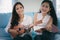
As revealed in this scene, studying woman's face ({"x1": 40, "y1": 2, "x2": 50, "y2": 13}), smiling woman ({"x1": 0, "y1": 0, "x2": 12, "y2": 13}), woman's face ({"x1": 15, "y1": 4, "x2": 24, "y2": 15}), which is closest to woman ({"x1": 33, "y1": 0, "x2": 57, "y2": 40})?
woman's face ({"x1": 40, "y1": 2, "x2": 50, "y2": 13})

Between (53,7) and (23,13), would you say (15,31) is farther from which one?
(53,7)

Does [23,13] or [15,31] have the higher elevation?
[23,13]

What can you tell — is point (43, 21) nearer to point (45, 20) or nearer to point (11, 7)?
point (45, 20)

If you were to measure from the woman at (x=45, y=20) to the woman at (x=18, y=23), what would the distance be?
3.9 inches

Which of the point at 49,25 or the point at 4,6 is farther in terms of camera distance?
the point at 4,6

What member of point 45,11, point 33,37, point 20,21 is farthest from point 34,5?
point 33,37

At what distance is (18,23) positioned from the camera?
139 cm

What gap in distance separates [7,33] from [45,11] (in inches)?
20.4

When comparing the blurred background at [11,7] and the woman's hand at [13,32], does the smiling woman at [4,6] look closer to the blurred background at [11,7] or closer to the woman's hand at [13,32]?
the blurred background at [11,7]

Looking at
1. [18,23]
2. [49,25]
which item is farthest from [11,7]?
[49,25]

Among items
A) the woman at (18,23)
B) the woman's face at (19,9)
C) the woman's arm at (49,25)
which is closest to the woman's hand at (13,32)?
the woman at (18,23)

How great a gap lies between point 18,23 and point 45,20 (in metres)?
0.32

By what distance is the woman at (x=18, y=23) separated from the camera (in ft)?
4.49

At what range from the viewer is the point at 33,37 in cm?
134
